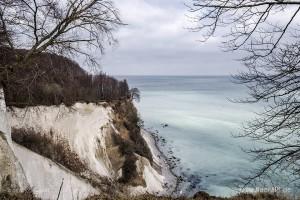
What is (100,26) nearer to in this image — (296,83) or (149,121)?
(296,83)

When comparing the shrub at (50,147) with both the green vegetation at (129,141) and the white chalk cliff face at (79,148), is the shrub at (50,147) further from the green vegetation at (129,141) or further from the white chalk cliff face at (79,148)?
the green vegetation at (129,141)

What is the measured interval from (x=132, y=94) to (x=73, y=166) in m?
45.4

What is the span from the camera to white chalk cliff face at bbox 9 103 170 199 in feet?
84.4

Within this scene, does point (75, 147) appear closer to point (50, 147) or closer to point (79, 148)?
point (79, 148)

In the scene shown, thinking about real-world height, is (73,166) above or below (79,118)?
below

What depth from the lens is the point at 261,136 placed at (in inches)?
320

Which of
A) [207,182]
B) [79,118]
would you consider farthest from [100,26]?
[207,182]

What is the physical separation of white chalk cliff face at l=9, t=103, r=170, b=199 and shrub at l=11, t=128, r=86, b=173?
76 cm

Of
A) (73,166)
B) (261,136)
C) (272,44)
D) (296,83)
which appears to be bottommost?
(73,166)

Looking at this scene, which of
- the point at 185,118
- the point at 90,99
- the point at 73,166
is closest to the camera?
the point at 73,166

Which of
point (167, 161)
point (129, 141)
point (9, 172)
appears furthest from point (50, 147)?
point (167, 161)

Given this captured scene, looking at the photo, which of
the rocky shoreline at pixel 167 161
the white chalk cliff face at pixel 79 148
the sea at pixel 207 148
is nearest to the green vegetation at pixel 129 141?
the white chalk cliff face at pixel 79 148

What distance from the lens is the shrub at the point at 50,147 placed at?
3008cm

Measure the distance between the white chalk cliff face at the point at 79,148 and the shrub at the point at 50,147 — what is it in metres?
0.76
